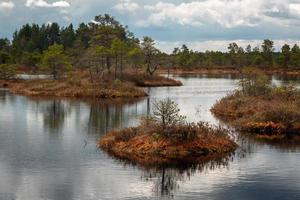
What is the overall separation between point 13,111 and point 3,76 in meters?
54.0

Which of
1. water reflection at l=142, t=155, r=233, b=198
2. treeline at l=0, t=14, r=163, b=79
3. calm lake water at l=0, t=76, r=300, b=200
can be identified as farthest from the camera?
treeline at l=0, t=14, r=163, b=79

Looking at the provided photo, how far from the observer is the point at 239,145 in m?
38.7

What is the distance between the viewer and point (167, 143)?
3456cm

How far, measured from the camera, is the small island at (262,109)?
44.0 m

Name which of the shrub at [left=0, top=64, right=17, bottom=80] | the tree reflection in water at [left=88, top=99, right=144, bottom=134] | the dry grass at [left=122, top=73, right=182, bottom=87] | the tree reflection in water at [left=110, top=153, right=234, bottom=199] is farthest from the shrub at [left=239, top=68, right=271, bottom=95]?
the shrub at [left=0, top=64, right=17, bottom=80]

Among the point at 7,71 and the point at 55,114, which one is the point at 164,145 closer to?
the point at 55,114

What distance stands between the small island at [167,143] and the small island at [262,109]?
8747 millimetres

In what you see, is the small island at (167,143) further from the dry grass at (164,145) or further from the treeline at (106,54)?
the treeline at (106,54)

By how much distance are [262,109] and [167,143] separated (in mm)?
15794

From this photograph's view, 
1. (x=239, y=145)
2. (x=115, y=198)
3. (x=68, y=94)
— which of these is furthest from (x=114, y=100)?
(x=115, y=198)

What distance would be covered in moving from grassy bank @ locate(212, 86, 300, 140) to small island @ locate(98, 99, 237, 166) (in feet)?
28.9

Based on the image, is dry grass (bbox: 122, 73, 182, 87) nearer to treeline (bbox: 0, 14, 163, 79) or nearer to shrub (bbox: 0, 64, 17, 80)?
treeline (bbox: 0, 14, 163, 79)

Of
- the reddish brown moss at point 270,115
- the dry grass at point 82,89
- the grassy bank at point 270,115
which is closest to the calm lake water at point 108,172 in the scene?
the grassy bank at point 270,115

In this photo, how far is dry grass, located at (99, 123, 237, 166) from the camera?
33.5 metres
